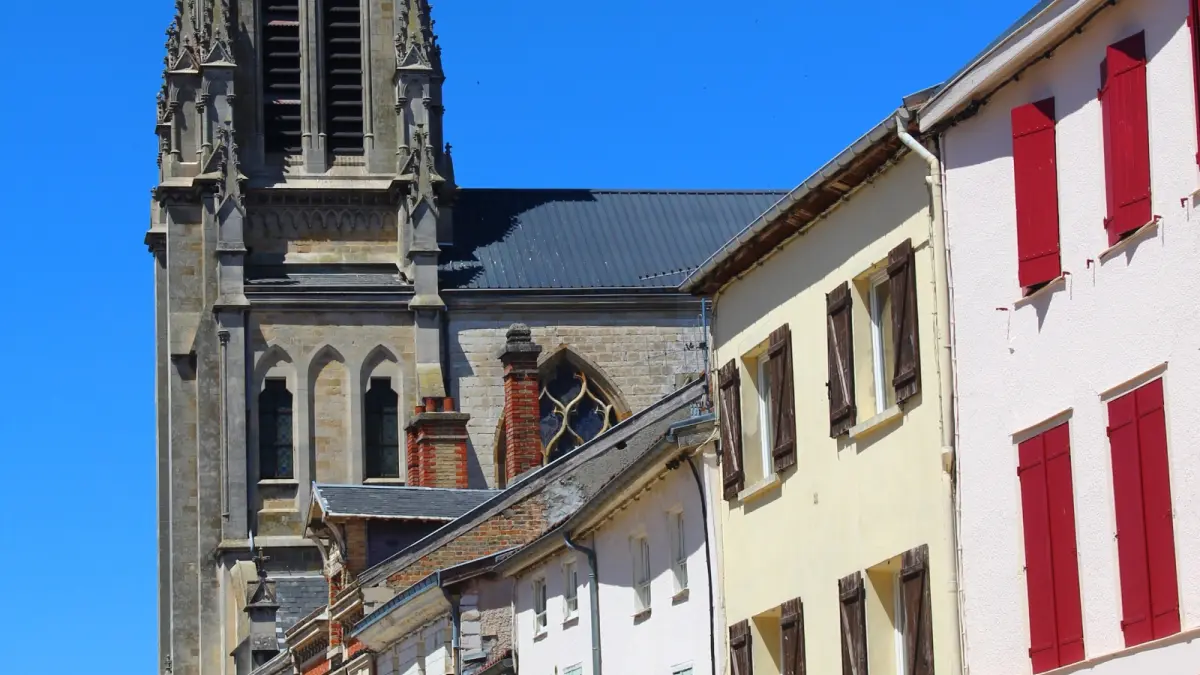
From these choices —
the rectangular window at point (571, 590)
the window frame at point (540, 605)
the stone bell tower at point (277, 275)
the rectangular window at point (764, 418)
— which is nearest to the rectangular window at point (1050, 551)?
the rectangular window at point (764, 418)

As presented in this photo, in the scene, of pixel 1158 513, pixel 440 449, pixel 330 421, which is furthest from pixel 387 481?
pixel 1158 513

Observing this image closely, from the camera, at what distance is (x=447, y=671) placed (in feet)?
127

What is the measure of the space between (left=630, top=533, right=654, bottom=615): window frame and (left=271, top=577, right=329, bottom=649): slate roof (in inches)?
1014

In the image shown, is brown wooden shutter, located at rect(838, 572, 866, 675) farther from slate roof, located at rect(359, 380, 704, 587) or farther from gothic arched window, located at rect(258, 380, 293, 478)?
gothic arched window, located at rect(258, 380, 293, 478)

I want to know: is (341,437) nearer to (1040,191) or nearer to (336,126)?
(336,126)

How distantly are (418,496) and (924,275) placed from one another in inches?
1119

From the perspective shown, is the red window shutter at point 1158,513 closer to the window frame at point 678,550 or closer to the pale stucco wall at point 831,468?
the pale stucco wall at point 831,468

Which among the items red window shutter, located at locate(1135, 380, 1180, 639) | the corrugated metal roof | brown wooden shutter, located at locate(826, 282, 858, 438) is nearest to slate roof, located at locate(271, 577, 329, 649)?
the corrugated metal roof

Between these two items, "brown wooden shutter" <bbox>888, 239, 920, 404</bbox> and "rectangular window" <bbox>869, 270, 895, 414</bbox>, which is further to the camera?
"rectangular window" <bbox>869, 270, 895, 414</bbox>

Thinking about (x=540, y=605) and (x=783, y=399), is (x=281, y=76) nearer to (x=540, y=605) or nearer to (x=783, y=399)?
(x=540, y=605)

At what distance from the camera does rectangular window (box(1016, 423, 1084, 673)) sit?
1869 centimetres

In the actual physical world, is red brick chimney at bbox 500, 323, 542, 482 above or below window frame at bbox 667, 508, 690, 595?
above

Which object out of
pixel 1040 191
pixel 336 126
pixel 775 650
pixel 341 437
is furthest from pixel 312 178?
pixel 1040 191

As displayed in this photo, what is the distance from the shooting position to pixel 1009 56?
64.5 feet
